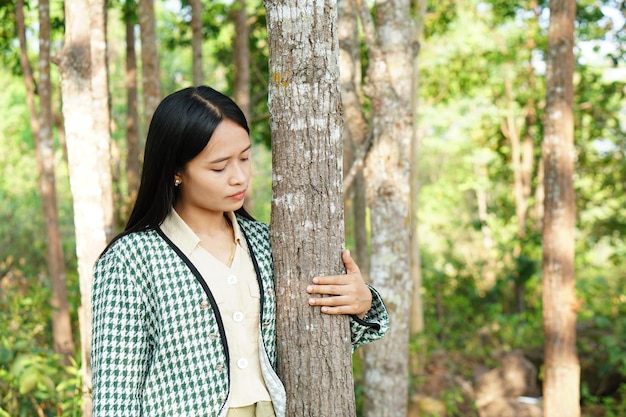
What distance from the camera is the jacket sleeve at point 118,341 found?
5.78ft

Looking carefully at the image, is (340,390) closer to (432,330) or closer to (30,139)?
(432,330)

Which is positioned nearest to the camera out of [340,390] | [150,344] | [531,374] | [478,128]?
[150,344]

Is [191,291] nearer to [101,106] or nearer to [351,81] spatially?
[101,106]

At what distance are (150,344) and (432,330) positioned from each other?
34.4 feet

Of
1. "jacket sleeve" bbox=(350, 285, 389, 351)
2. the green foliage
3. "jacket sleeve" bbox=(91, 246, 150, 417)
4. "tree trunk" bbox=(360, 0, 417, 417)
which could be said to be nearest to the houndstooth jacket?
"jacket sleeve" bbox=(91, 246, 150, 417)

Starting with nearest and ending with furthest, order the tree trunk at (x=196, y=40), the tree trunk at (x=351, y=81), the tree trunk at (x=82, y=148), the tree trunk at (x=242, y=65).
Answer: the tree trunk at (x=82, y=148) < the tree trunk at (x=351, y=81) < the tree trunk at (x=196, y=40) < the tree trunk at (x=242, y=65)

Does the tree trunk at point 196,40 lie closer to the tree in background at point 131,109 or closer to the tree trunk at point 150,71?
the tree trunk at point 150,71

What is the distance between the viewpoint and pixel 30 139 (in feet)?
56.0

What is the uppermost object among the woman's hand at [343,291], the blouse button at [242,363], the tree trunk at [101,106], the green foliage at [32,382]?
the tree trunk at [101,106]

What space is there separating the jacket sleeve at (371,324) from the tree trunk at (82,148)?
75.7 inches

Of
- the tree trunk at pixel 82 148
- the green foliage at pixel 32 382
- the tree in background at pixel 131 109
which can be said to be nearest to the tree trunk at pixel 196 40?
the tree in background at pixel 131 109

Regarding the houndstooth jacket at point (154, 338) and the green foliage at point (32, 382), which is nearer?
the houndstooth jacket at point (154, 338)

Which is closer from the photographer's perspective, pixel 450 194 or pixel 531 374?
pixel 531 374

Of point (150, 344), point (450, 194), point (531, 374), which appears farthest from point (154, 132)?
point (450, 194)
